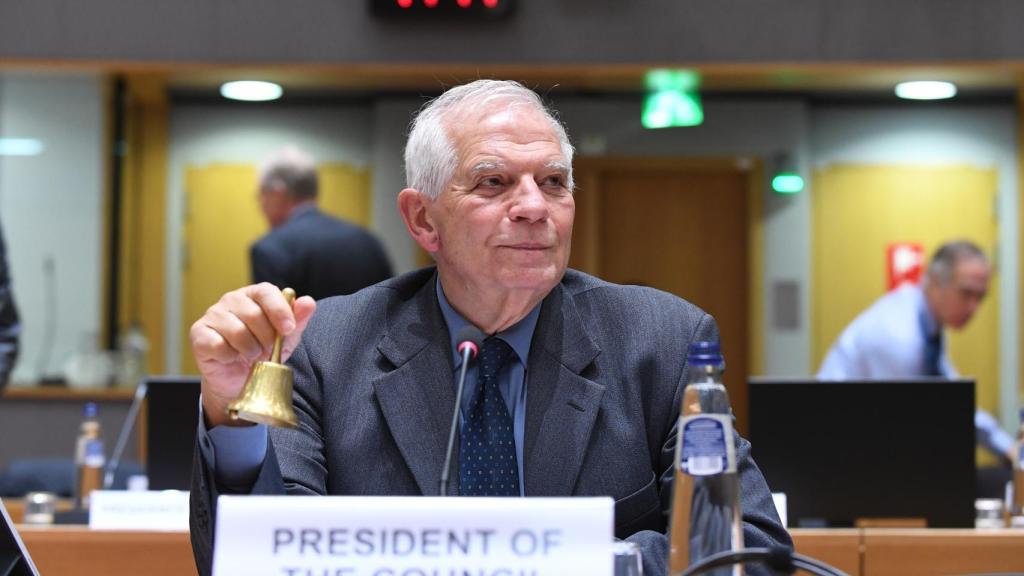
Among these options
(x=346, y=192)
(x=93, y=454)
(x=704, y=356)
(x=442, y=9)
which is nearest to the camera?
(x=704, y=356)

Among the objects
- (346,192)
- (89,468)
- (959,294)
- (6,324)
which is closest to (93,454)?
(89,468)

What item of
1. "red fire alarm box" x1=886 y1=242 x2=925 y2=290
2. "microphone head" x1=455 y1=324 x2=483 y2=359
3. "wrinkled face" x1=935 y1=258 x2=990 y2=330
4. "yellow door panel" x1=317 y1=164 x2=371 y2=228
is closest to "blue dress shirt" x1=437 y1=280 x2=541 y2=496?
"microphone head" x1=455 y1=324 x2=483 y2=359

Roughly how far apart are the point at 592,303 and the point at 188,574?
807 millimetres

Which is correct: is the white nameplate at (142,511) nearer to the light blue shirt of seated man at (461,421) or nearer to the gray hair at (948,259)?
the light blue shirt of seated man at (461,421)

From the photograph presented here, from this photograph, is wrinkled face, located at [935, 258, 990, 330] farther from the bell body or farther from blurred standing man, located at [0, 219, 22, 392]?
the bell body

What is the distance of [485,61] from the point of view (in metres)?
4.39

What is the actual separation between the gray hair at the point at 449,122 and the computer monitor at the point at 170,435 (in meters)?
0.96

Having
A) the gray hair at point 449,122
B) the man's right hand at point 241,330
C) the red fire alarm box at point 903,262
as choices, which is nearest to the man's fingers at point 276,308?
the man's right hand at point 241,330

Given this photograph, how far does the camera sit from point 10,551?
1316 millimetres

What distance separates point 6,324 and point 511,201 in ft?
8.32

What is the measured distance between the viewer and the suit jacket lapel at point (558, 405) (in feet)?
5.58

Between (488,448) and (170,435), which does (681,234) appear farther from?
(488,448)

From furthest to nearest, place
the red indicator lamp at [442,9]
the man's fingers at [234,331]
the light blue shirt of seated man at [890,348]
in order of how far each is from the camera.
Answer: the red indicator lamp at [442,9] < the light blue shirt of seated man at [890,348] < the man's fingers at [234,331]

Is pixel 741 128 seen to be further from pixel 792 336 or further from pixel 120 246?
pixel 120 246
